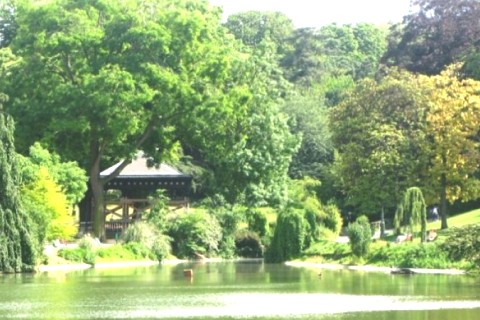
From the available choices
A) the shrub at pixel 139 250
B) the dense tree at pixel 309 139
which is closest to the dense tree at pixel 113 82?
the shrub at pixel 139 250

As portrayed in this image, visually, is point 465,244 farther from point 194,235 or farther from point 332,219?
point 194,235

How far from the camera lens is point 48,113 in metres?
69.2

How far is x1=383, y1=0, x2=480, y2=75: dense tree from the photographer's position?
7885 centimetres

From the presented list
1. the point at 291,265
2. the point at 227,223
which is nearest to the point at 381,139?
the point at 291,265

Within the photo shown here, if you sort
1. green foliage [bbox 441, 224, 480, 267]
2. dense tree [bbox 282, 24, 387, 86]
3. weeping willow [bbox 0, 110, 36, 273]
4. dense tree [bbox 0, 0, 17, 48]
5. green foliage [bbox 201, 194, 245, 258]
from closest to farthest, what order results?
green foliage [bbox 441, 224, 480, 267]
weeping willow [bbox 0, 110, 36, 273]
green foliage [bbox 201, 194, 245, 258]
dense tree [bbox 0, 0, 17, 48]
dense tree [bbox 282, 24, 387, 86]

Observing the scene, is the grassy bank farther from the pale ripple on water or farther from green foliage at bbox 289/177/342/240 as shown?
the pale ripple on water

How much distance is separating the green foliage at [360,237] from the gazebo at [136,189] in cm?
1896

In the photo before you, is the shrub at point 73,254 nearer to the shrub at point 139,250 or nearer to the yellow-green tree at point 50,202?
the yellow-green tree at point 50,202

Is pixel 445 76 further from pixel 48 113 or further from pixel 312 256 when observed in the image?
pixel 48 113

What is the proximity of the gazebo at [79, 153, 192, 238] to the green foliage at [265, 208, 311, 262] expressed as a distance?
990 centimetres

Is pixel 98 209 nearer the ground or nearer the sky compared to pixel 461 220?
nearer the sky

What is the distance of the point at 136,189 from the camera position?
74750mm

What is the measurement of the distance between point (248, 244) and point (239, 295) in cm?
3323

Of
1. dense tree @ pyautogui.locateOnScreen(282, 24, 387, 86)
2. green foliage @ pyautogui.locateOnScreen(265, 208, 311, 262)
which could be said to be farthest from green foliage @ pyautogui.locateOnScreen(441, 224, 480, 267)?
dense tree @ pyautogui.locateOnScreen(282, 24, 387, 86)
